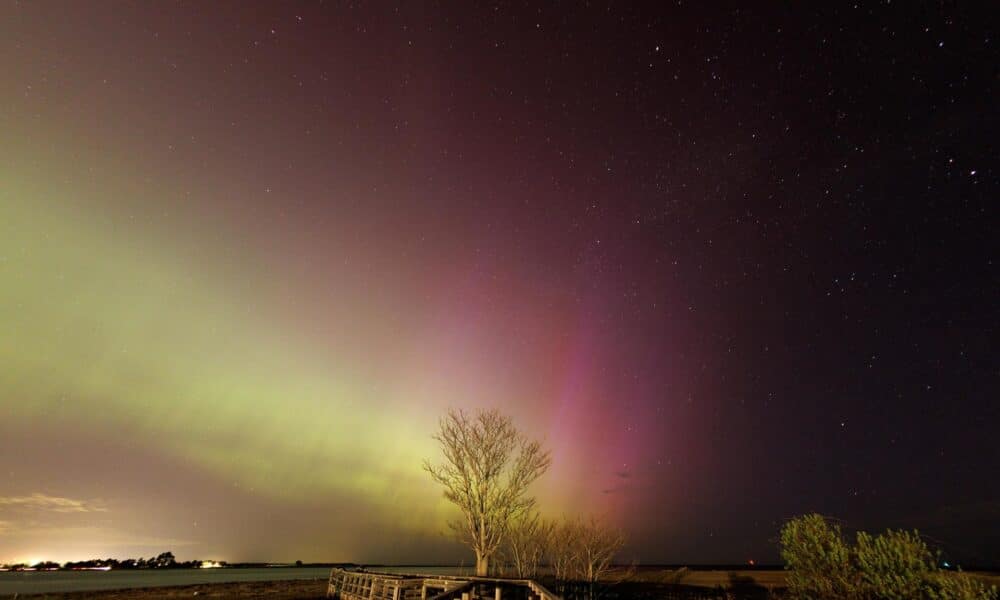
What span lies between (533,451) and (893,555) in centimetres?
1854

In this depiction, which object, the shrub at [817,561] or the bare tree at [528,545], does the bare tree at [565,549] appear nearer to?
the bare tree at [528,545]

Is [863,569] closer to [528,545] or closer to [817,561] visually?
[817,561]

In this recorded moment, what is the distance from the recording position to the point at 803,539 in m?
27.2

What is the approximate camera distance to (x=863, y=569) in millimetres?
24281

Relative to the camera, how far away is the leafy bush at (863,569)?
65.6 ft

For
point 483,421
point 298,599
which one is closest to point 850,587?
point 483,421

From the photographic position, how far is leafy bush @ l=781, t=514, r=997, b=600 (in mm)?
20000

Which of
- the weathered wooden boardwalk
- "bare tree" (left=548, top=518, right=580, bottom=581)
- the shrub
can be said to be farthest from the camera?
"bare tree" (left=548, top=518, right=580, bottom=581)

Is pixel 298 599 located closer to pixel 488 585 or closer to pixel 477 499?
pixel 477 499

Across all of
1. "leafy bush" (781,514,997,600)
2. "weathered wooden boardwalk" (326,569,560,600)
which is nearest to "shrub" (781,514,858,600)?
"leafy bush" (781,514,997,600)

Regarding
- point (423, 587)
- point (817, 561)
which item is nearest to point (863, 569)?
point (817, 561)

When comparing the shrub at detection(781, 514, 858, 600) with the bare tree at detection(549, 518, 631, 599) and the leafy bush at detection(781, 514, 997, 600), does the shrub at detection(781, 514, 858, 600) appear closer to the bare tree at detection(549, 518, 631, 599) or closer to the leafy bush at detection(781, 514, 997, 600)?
the leafy bush at detection(781, 514, 997, 600)

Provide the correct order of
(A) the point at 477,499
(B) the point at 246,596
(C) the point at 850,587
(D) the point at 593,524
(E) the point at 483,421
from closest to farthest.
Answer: (C) the point at 850,587
(A) the point at 477,499
(E) the point at 483,421
(B) the point at 246,596
(D) the point at 593,524

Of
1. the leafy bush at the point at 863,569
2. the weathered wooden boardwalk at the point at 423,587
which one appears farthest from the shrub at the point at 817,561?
the weathered wooden boardwalk at the point at 423,587
